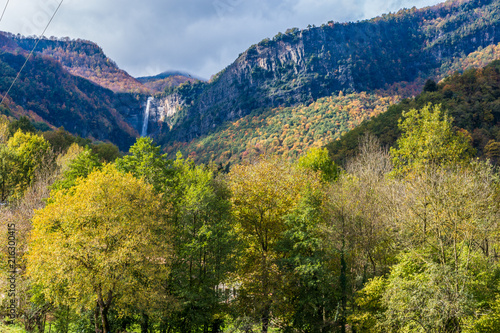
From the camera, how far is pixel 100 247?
17.1 m

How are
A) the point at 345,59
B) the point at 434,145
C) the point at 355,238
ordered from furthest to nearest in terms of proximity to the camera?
the point at 345,59, the point at 434,145, the point at 355,238

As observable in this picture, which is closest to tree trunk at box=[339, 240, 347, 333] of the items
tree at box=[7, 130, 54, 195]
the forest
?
the forest

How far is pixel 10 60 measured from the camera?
173 m

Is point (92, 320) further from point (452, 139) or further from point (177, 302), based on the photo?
point (452, 139)

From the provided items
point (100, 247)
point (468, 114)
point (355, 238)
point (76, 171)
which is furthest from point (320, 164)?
point (468, 114)

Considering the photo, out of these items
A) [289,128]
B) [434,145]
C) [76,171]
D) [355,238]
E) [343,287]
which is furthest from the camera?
[289,128]

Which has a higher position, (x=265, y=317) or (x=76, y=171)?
(x=76, y=171)

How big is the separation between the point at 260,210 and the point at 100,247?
10756mm

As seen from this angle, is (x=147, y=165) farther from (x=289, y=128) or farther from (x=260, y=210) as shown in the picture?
(x=289, y=128)

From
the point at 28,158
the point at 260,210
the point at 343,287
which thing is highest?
the point at 28,158

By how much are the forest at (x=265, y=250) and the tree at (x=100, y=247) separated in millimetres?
102

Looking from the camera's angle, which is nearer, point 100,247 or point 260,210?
point 100,247

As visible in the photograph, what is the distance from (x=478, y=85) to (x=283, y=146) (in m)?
66.1

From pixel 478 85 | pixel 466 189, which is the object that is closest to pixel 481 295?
pixel 466 189
